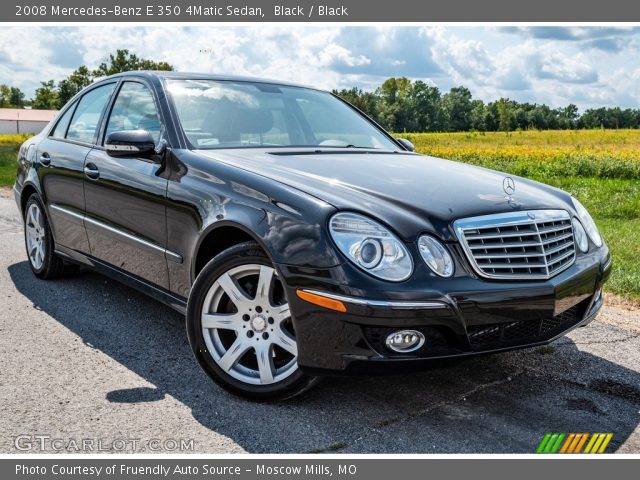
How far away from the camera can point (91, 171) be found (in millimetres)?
4848

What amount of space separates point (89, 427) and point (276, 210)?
4.19ft

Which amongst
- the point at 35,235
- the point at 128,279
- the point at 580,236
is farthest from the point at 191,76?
the point at 580,236

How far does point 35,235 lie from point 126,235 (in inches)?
72.3

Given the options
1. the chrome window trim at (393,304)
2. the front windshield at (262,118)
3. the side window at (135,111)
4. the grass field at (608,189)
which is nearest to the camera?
the chrome window trim at (393,304)

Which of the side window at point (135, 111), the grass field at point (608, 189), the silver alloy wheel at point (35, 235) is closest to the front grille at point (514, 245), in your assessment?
the side window at point (135, 111)

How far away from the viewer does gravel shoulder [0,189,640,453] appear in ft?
10.4

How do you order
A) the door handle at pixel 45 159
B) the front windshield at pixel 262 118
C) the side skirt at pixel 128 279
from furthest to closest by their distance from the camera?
the door handle at pixel 45 159 → the front windshield at pixel 262 118 → the side skirt at pixel 128 279

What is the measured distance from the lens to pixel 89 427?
3.23 metres

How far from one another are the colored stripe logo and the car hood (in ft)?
3.23

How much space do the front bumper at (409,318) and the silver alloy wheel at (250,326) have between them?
0.18 meters

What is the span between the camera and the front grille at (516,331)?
3258 millimetres

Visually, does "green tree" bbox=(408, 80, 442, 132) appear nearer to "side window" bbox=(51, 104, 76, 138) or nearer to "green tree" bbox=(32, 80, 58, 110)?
"green tree" bbox=(32, 80, 58, 110)

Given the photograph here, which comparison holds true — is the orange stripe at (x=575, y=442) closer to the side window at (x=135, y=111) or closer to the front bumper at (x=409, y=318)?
the front bumper at (x=409, y=318)

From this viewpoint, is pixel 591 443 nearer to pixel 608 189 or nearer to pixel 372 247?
pixel 372 247
